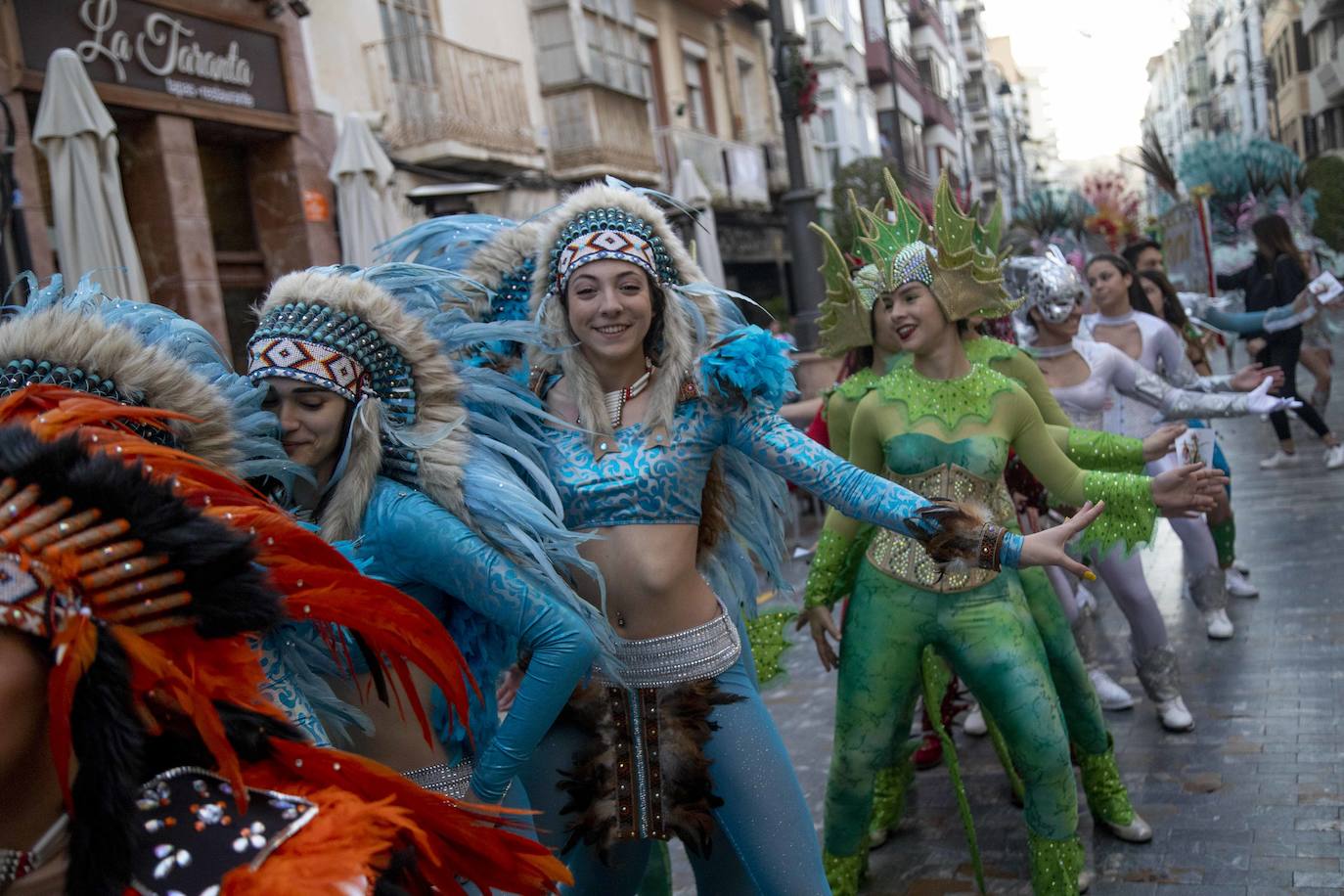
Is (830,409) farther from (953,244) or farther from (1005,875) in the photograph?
(1005,875)

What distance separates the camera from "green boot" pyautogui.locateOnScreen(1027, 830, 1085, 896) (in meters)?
3.46

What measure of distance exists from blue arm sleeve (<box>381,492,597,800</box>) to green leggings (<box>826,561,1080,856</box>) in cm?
135

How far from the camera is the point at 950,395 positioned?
12.5ft

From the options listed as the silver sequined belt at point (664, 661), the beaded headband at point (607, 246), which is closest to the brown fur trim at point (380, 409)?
the beaded headband at point (607, 246)

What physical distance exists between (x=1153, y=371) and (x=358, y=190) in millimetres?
7412

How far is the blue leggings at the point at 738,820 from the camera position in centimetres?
277

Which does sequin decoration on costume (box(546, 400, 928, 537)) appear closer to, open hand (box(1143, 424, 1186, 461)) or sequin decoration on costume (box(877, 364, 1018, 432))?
sequin decoration on costume (box(877, 364, 1018, 432))

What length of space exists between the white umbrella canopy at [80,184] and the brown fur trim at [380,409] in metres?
5.53

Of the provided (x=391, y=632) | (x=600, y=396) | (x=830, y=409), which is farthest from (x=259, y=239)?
(x=391, y=632)

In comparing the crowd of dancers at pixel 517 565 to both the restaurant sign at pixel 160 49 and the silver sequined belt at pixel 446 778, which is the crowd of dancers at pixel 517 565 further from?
the restaurant sign at pixel 160 49

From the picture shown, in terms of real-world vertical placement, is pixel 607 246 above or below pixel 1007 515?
above

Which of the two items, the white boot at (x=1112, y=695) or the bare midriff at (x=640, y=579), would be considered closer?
the bare midriff at (x=640, y=579)

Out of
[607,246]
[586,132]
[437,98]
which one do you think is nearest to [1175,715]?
[607,246]

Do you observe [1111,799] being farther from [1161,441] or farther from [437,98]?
[437,98]
